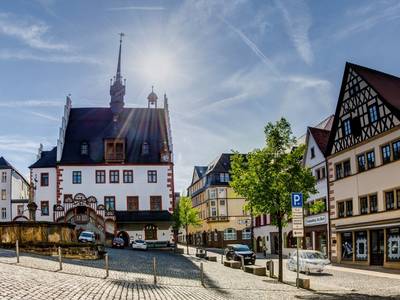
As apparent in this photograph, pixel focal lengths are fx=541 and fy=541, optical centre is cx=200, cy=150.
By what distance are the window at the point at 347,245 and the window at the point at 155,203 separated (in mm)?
23938

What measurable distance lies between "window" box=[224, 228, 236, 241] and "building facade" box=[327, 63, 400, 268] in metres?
40.5

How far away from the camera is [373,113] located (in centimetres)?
3541

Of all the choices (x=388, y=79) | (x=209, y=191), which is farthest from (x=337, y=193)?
(x=209, y=191)

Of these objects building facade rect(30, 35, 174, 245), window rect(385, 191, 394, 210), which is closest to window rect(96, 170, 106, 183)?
building facade rect(30, 35, 174, 245)

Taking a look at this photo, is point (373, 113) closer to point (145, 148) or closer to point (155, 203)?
point (155, 203)

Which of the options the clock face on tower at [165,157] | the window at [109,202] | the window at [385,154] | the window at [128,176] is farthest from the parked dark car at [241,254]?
the window at [128,176]

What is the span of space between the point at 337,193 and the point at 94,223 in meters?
26.0

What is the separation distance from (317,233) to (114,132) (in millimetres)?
28073

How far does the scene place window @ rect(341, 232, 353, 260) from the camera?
38422 mm

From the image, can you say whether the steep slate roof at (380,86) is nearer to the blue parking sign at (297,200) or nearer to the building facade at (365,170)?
the building facade at (365,170)

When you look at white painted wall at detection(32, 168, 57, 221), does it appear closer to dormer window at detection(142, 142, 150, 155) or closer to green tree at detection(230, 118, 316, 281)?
dormer window at detection(142, 142, 150, 155)

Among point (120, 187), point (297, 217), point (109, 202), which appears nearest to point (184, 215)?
point (120, 187)

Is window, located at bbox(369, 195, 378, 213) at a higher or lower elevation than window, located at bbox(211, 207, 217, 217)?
higher

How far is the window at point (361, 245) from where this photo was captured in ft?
119
